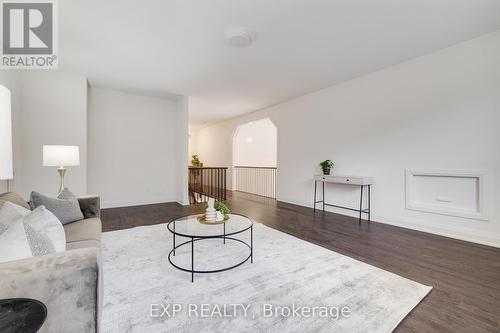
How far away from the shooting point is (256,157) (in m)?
9.38

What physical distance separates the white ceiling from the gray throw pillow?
195cm

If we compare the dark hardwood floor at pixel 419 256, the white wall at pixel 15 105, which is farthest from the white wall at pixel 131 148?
the white wall at pixel 15 105

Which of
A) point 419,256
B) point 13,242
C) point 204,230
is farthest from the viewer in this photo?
point 419,256

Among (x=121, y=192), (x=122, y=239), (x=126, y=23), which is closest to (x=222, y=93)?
(x=126, y=23)

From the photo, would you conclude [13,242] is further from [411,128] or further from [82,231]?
[411,128]

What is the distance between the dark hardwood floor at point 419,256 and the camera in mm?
1539

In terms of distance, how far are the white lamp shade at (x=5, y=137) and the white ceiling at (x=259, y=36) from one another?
71.8 inches

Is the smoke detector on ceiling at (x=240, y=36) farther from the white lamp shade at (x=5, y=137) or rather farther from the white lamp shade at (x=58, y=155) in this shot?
the white lamp shade at (x=58, y=155)

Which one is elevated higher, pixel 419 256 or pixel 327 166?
pixel 327 166

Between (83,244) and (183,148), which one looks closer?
(83,244)

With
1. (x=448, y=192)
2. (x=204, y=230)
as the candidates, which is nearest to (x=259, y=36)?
(x=204, y=230)

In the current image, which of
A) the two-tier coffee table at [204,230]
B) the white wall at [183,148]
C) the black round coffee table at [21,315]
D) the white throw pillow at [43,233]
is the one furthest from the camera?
the white wall at [183,148]

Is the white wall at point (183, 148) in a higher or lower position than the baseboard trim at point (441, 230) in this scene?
higher

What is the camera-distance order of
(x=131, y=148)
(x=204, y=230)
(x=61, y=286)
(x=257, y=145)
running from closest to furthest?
(x=61, y=286)
(x=204, y=230)
(x=131, y=148)
(x=257, y=145)
